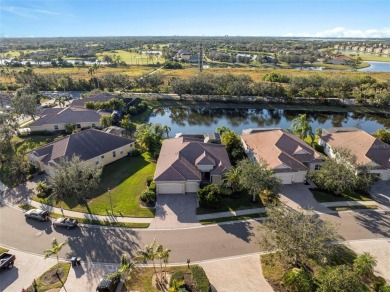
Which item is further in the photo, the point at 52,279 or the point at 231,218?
the point at 231,218

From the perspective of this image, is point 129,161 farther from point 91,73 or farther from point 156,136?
point 91,73

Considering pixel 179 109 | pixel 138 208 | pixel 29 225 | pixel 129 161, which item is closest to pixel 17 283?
pixel 29 225

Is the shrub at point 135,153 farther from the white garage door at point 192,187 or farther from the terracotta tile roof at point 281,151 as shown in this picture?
the terracotta tile roof at point 281,151

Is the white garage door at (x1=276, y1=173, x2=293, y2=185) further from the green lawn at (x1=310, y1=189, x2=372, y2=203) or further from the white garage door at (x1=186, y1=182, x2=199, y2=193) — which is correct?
the white garage door at (x1=186, y1=182, x2=199, y2=193)

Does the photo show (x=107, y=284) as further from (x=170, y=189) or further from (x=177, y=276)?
(x=170, y=189)

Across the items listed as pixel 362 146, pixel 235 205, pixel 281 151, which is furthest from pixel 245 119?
pixel 235 205

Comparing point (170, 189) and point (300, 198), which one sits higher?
point (170, 189)

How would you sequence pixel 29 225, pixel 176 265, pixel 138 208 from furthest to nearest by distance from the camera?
pixel 138 208, pixel 29 225, pixel 176 265
